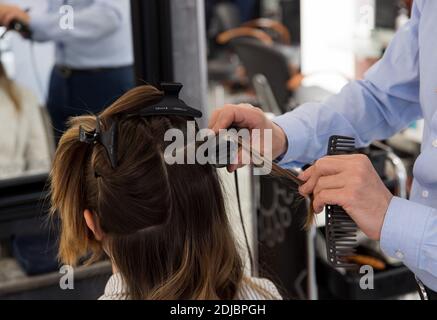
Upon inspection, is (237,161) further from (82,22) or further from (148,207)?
(82,22)

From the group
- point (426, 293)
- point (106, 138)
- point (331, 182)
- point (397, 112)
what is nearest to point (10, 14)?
point (106, 138)

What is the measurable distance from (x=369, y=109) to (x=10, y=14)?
3.16ft

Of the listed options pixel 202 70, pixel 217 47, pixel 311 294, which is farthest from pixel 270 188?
pixel 217 47

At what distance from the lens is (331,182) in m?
0.94

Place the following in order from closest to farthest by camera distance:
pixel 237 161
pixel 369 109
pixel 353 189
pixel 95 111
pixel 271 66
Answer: pixel 353 189, pixel 237 161, pixel 369 109, pixel 95 111, pixel 271 66

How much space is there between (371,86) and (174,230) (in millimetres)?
540

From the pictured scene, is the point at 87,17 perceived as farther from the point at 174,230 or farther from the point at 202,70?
the point at 174,230

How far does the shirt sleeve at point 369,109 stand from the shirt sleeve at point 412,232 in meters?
0.30

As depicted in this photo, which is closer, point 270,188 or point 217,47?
point 270,188

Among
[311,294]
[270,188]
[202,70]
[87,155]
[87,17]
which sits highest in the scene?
[87,17]

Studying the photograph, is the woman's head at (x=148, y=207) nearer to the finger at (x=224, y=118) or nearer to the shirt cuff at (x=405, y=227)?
the finger at (x=224, y=118)

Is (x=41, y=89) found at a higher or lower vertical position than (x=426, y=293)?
higher

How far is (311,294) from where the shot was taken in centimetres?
194

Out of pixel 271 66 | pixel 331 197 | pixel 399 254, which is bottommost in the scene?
pixel 399 254
